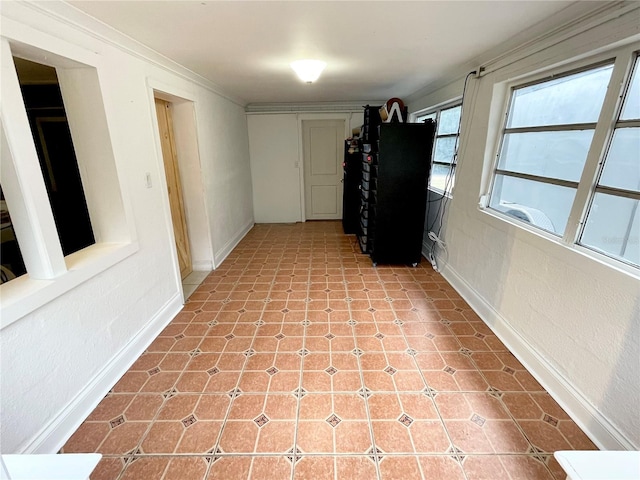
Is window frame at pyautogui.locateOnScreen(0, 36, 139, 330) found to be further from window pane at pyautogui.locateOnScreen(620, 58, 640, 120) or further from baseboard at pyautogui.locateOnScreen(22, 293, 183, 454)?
window pane at pyautogui.locateOnScreen(620, 58, 640, 120)

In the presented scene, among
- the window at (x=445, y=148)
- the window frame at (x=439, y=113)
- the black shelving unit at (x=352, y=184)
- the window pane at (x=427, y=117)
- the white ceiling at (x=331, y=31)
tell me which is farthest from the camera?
the black shelving unit at (x=352, y=184)

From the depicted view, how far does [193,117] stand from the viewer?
3.25 metres

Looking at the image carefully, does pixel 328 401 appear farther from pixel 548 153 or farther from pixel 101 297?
pixel 548 153

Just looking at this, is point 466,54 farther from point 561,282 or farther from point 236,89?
point 236,89

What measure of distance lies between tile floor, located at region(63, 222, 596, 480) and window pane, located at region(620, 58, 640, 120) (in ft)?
5.17

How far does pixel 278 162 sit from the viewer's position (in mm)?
5727

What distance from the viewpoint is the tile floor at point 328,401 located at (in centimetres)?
146

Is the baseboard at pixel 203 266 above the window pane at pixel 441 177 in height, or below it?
below

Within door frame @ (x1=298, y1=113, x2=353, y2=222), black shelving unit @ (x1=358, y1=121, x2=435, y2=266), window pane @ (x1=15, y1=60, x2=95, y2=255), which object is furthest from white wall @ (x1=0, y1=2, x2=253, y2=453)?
door frame @ (x1=298, y1=113, x2=353, y2=222)

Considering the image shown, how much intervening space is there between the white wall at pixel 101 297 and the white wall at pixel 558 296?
271cm

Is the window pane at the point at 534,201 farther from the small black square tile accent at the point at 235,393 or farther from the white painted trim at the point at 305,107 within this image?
the white painted trim at the point at 305,107

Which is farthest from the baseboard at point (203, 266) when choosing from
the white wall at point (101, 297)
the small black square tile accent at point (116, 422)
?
the small black square tile accent at point (116, 422)

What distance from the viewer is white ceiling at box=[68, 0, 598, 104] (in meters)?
1.59

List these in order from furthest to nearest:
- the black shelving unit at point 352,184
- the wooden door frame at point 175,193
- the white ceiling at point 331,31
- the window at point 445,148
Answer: the black shelving unit at point 352,184 < the window at point 445,148 < the wooden door frame at point 175,193 < the white ceiling at point 331,31
